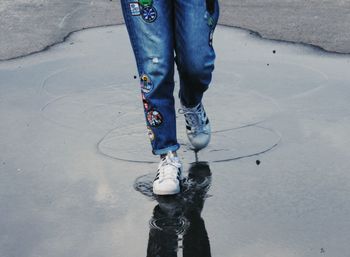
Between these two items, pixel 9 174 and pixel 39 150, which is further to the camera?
pixel 39 150

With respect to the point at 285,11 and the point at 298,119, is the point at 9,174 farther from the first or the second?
the point at 285,11

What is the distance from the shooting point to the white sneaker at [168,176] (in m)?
4.34

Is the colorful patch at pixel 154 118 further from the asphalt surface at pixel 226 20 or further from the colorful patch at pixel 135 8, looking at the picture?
the asphalt surface at pixel 226 20

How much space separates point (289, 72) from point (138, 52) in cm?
227

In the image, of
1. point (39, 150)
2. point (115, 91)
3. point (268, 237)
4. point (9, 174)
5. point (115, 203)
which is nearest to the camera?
point (268, 237)

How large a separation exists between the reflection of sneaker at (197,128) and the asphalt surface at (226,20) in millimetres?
2259

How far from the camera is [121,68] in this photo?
6738 mm

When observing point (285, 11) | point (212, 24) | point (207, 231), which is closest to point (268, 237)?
point (207, 231)

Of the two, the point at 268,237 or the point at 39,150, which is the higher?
the point at 268,237

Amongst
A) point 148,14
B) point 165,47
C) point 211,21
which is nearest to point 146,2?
point 148,14

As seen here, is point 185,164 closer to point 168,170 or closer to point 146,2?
point 168,170

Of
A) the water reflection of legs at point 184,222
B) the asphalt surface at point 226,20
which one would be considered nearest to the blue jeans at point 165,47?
the water reflection of legs at point 184,222

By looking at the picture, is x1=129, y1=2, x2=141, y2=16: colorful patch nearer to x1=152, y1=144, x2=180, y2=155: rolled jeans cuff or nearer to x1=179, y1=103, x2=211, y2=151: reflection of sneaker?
x1=152, y1=144, x2=180, y2=155: rolled jeans cuff

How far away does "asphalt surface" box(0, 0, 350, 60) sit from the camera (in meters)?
7.47
